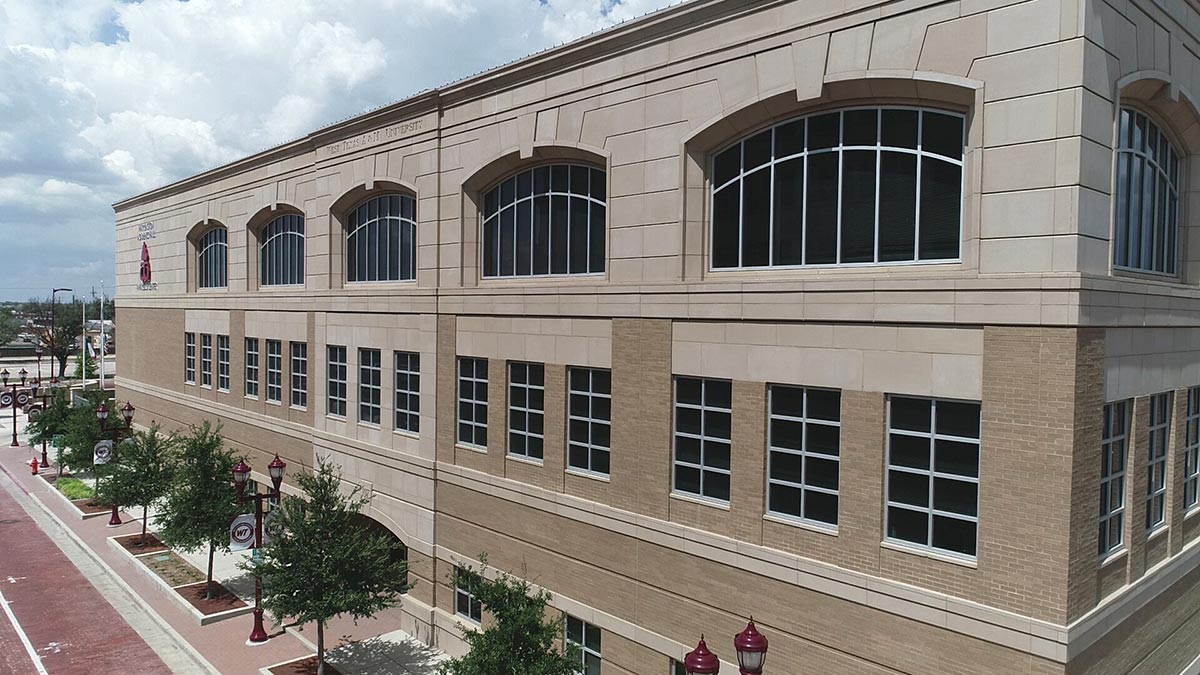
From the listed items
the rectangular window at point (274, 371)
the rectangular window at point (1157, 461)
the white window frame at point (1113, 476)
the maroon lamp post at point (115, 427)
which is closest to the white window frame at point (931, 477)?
the white window frame at point (1113, 476)

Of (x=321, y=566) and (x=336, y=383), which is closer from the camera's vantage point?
(x=321, y=566)

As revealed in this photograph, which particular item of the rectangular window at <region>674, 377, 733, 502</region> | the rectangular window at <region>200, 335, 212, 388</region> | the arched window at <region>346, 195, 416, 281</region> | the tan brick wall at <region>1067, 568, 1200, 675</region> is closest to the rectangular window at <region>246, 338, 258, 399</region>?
the rectangular window at <region>200, 335, 212, 388</region>

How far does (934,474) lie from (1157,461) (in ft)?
14.9

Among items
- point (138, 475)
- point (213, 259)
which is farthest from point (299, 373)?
point (213, 259)

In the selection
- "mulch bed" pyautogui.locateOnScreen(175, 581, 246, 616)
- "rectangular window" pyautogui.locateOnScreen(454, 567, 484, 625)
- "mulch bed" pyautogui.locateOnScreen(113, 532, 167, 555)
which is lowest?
"mulch bed" pyautogui.locateOnScreen(175, 581, 246, 616)

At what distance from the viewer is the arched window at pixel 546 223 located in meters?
15.8

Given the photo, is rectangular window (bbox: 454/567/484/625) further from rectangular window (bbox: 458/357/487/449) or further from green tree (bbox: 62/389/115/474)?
green tree (bbox: 62/389/115/474)

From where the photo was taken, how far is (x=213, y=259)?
31.6 metres

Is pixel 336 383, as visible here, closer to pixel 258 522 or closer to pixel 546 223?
pixel 258 522

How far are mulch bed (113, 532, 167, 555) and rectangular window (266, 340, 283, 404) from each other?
5654 mm

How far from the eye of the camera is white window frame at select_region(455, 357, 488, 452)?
18031 mm

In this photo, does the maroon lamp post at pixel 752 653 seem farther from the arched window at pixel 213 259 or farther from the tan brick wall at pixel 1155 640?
the arched window at pixel 213 259

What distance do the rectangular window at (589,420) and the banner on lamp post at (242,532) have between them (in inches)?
338

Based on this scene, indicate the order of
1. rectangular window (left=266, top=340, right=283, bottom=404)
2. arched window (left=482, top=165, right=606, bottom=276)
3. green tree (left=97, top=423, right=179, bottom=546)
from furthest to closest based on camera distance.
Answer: rectangular window (left=266, top=340, right=283, bottom=404) → green tree (left=97, top=423, right=179, bottom=546) → arched window (left=482, top=165, right=606, bottom=276)
